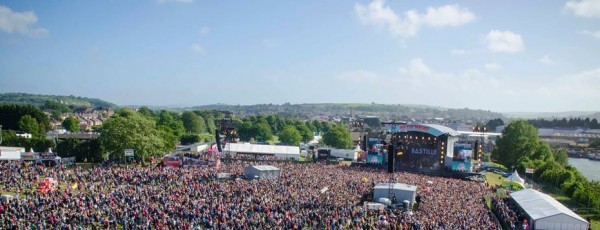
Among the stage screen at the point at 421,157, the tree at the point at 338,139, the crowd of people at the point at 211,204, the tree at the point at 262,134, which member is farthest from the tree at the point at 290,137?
the crowd of people at the point at 211,204

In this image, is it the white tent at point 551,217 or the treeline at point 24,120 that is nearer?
the white tent at point 551,217

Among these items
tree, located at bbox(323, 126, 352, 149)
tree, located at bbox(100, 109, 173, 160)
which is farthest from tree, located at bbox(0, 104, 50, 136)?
tree, located at bbox(323, 126, 352, 149)

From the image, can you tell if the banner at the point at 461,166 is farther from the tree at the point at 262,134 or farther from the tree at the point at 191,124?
the tree at the point at 191,124

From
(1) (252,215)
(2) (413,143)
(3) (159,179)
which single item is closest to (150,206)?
(1) (252,215)

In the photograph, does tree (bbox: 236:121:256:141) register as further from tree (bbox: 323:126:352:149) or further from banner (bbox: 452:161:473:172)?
banner (bbox: 452:161:473:172)

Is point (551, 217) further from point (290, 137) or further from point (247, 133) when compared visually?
point (247, 133)

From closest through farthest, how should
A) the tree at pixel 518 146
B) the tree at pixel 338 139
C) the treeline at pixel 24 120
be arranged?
the tree at pixel 518 146, the treeline at pixel 24 120, the tree at pixel 338 139
